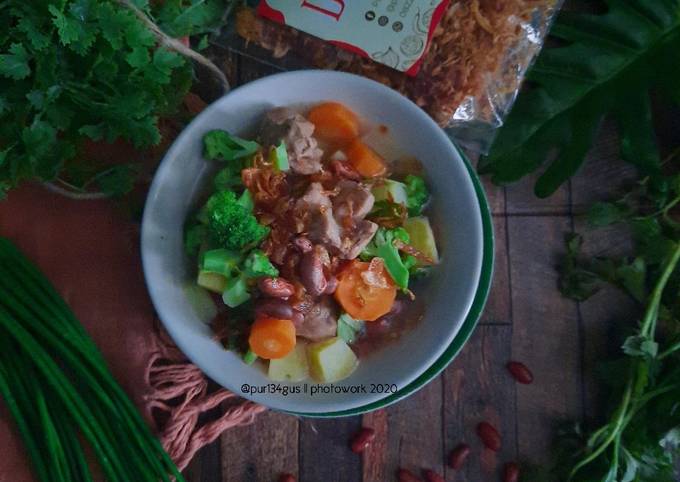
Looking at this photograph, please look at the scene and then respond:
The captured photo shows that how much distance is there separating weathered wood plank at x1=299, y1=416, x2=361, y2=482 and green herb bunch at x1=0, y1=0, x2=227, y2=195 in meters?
0.73

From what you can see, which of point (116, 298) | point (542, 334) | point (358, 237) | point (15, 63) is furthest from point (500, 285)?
point (15, 63)

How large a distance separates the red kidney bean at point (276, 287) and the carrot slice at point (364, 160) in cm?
27

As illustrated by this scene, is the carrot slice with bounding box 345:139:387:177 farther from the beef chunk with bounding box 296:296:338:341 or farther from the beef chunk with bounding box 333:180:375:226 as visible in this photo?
the beef chunk with bounding box 296:296:338:341

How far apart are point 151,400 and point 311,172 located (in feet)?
1.90

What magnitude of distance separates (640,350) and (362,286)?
0.66 meters

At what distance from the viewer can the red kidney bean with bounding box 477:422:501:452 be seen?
1.55 m

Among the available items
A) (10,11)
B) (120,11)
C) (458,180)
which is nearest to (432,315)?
(458,180)

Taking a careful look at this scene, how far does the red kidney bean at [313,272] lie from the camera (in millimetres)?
1205

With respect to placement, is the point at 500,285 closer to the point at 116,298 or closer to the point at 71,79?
the point at 116,298

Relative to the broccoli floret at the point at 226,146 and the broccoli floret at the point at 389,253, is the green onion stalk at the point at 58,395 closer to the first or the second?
the broccoli floret at the point at 226,146

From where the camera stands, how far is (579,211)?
1.61m

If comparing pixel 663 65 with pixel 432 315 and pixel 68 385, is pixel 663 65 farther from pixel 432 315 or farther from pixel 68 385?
pixel 68 385

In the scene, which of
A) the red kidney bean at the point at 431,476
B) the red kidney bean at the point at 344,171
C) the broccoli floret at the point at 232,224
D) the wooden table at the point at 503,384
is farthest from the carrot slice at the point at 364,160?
the red kidney bean at the point at 431,476

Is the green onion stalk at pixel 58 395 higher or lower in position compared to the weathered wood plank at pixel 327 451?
higher
